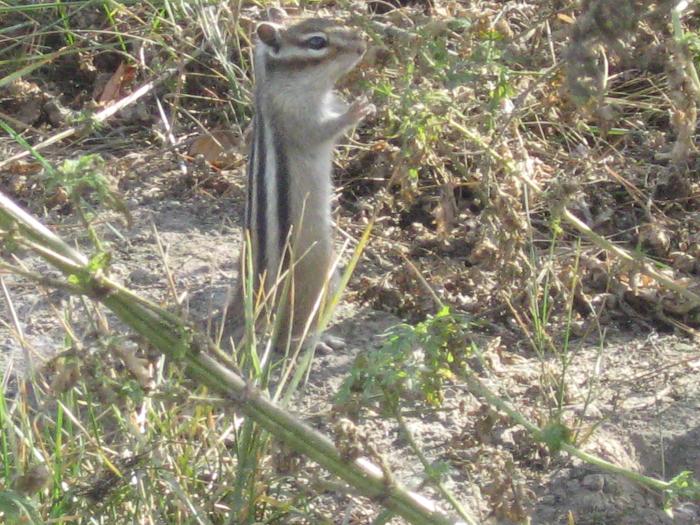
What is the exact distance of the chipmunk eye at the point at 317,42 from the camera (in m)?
5.11

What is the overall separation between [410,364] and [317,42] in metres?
2.64

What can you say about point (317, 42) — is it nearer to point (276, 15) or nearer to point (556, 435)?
point (276, 15)

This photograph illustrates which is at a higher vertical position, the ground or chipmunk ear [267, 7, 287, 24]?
chipmunk ear [267, 7, 287, 24]

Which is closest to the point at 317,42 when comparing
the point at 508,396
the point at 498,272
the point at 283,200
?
the point at 283,200

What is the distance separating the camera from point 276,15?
5.49 metres

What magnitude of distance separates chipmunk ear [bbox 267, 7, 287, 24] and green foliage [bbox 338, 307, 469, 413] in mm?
2870

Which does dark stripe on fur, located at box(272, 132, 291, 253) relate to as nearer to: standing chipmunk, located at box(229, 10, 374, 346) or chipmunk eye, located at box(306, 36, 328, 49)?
standing chipmunk, located at box(229, 10, 374, 346)

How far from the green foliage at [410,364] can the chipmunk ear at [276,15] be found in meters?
2.87

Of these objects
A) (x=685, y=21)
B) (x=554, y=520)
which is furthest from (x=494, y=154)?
(x=685, y=21)

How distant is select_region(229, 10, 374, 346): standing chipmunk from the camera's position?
187 inches

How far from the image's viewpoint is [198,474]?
3.64 metres

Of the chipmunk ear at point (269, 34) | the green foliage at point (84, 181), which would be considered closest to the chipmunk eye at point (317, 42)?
the chipmunk ear at point (269, 34)

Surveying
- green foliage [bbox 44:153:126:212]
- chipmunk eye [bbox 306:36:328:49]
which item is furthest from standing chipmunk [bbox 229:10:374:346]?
green foliage [bbox 44:153:126:212]

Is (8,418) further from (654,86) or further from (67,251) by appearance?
(654,86)
